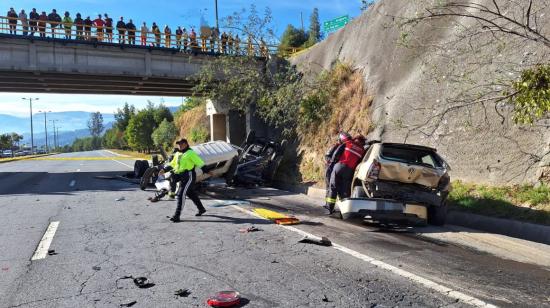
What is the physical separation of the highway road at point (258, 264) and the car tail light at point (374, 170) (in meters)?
0.96

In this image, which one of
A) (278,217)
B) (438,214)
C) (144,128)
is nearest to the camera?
(438,214)

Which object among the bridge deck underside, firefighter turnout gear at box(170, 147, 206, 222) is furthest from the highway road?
the bridge deck underside

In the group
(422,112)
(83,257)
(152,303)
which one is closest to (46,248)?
(83,257)

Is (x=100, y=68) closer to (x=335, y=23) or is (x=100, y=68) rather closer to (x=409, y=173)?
(x=335, y=23)

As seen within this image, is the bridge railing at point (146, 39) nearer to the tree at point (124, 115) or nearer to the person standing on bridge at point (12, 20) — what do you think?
the person standing on bridge at point (12, 20)

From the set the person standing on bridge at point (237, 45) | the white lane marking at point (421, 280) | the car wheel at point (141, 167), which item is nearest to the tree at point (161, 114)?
the person standing on bridge at point (237, 45)

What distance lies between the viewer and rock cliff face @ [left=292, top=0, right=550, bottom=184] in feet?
33.0

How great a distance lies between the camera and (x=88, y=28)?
24500 mm

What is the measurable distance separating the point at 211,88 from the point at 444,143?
14551mm

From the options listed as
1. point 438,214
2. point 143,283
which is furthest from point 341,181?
point 143,283

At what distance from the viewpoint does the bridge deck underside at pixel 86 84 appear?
78.9 ft

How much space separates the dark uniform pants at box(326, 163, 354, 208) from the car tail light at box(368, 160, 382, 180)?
1418 millimetres

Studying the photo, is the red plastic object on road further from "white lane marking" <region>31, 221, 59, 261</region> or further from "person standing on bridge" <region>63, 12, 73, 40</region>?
"person standing on bridge" <region>63, 12, 73, 40</region>

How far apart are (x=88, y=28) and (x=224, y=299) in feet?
78.0
